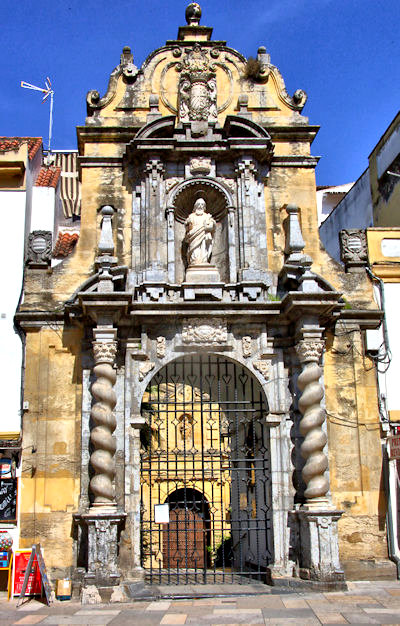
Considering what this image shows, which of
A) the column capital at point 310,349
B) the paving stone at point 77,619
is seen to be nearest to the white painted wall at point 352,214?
the column capital at point 310,349

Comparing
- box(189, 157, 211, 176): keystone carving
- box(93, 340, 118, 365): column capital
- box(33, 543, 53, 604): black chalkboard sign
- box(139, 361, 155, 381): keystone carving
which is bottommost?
box(33, 543, 53, 604): black chalkboard sign

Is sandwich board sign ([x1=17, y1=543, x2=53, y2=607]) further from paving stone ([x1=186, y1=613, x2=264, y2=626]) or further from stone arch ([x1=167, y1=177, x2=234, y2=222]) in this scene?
stone arch ([x1=167, y1=177, x2=234, y2=222])

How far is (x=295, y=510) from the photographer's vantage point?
1166cm

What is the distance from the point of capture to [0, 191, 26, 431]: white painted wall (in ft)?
40.4

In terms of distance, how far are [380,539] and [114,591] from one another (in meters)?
4.72

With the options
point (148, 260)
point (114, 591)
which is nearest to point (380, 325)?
point (148, 260)

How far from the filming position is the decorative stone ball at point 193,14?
14.8 m

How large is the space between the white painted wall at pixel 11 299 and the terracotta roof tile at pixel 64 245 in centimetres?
253

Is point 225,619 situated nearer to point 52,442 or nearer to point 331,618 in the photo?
point 331,618

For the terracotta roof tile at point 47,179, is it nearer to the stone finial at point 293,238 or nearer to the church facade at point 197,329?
the church facade at point 197,329

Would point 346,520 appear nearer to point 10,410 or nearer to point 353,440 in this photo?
point 353,440

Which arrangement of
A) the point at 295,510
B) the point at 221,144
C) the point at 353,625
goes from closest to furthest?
1. the point at 353,625
2. the point at 295,510
3. the point at 221,144

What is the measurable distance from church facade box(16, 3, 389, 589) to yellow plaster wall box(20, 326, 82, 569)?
3 centimetres

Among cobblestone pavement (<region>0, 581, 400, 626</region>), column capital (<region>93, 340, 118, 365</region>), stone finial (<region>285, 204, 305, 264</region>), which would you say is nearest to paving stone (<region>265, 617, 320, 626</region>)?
cobblestone pavement (<region>0, 581, 400, 626</region>)
